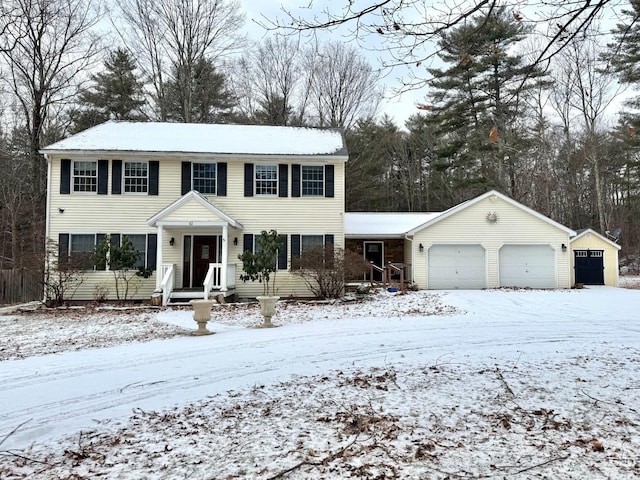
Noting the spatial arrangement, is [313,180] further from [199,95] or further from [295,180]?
[199,95]

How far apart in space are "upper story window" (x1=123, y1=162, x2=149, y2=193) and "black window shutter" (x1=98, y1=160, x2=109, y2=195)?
0.64 metres

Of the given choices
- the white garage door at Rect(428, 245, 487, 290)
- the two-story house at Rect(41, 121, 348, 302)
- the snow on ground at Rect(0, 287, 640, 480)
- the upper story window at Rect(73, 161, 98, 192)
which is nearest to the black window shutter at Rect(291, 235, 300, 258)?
the two-story house at Rect(41, 121, 348, 302)

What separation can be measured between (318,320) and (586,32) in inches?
294

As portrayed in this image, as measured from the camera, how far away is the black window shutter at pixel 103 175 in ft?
46.9

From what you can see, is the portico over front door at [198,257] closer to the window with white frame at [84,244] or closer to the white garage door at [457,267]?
the window with white frame at [84,244]

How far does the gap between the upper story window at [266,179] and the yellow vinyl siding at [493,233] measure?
627 cm

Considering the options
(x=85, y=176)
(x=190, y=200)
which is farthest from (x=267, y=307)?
(x=85, y=176)

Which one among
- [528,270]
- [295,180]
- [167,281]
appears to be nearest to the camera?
[167,281]

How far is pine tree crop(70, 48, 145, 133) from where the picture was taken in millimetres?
22953

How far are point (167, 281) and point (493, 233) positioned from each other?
12787mm

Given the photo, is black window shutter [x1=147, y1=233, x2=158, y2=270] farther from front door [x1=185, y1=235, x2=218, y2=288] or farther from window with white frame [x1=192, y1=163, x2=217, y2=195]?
window with white frame [x1=192, y1=163, x2=217, y2=195]

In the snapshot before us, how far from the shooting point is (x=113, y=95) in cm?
2372

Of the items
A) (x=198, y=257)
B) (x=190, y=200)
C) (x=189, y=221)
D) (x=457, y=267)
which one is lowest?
(x=457, y=267)

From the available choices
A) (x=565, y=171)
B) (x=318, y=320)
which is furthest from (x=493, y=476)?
(x=565, y=171)
